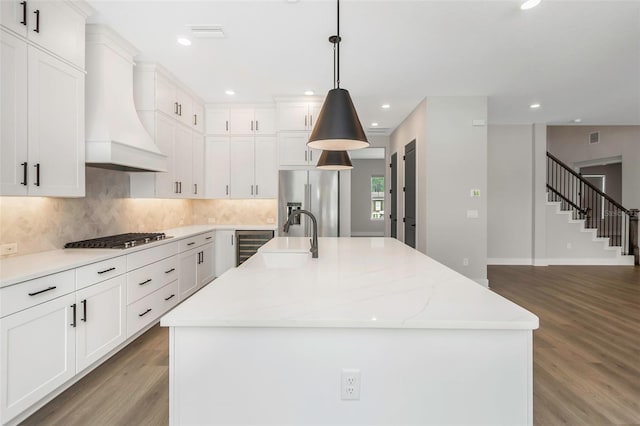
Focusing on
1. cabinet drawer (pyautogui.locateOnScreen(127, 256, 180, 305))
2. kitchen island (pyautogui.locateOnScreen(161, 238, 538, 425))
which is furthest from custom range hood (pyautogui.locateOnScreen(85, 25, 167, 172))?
kitchen island (pyautogui.locateOnScreen(161, 238, 538, 425))

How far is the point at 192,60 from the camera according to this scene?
356 centimetres

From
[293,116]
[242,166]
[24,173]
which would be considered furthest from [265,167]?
[24,173]

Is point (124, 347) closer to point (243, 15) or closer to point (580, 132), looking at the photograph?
point (243, 15)

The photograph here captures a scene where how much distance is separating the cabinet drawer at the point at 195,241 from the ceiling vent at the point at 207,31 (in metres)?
2.23

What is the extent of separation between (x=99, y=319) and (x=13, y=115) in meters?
1.47

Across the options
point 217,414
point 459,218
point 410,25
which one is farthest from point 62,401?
point 459,218

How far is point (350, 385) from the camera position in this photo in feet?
3.60

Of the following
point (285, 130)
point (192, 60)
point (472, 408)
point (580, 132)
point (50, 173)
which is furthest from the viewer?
point (580, 132)

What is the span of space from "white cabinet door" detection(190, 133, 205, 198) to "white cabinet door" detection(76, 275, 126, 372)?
239 cm

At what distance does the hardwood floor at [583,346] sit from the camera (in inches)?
78.7

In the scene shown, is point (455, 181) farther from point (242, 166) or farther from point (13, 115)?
point (13, 115)

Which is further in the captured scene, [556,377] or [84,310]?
[556,377]

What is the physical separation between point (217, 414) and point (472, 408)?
86cm

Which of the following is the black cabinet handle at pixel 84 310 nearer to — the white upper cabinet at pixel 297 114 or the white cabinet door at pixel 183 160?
the white cabinet door at pixel 183 160
